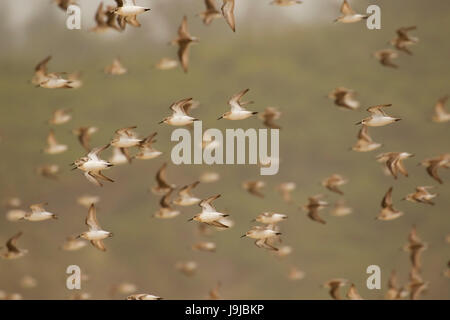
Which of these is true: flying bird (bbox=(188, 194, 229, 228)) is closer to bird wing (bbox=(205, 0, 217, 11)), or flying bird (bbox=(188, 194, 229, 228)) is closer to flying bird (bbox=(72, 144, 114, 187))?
flying bird (bbox=(72, 144, 114, 187))

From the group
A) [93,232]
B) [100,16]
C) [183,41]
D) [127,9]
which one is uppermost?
[100,16]

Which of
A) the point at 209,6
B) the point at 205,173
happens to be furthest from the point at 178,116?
the point at 205,173

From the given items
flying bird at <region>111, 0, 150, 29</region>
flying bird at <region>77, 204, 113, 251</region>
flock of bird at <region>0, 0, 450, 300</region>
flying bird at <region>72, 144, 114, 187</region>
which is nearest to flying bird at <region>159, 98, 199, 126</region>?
flock of bird at <region>0, 0, 450, 300</region>

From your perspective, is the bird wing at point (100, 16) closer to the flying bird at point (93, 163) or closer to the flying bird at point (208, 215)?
the flying bird at point (93, 163)

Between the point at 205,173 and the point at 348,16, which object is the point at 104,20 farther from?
the point at 205,173

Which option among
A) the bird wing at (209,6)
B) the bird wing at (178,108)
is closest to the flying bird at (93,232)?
the bird wing at (178,108)

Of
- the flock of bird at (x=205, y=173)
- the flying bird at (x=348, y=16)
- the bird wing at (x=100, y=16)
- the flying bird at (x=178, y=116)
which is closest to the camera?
the flock of bird at (x=205, y=173)

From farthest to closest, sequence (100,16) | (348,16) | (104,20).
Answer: (104,20), (100,16), (348,16)

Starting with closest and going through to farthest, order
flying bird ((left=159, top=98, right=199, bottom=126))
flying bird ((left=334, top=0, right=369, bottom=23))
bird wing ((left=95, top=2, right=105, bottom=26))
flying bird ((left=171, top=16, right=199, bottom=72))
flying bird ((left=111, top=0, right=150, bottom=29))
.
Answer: flying bird ((left=111, top=0, right=150, bottom=29))
flying bird ((left=159, top=98, right=199, bottom=126))
flying bird ((left=334, top=0, right=369, bottom=23))
flying bird ((left=171, top=16, right=199, bottom=72))
bird wing ((left=95, top=2, right=105, bottom=26))

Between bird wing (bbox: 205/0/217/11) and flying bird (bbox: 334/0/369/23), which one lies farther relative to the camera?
bird wing (bbox: 205/0/217/11)

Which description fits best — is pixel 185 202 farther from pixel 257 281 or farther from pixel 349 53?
pixel 349 53
